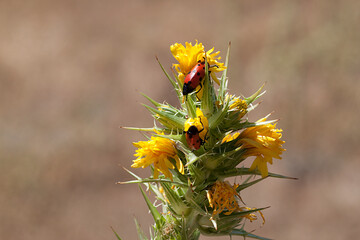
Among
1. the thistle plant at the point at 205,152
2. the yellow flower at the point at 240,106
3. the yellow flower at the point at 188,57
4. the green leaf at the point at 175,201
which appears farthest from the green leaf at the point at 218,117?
the green leaf at the point at 175,201

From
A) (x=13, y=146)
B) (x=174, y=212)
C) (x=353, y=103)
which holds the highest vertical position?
(x=13, y=146)

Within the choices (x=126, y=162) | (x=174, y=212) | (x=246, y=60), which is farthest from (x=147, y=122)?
(x=174, y=212)

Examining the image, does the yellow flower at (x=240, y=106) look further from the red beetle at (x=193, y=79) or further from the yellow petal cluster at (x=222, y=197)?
the yellow petal cluster at (x=222, y=197)

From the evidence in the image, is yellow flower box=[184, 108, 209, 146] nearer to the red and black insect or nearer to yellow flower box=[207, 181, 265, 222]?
the red and black insect

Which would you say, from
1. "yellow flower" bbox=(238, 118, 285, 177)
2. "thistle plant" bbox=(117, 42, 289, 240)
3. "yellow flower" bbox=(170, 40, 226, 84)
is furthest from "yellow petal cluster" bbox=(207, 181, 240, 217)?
"yellow flower" bbox=(170, 40, 226, 84)

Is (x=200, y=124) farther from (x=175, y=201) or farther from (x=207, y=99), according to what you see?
(x=175, y=201)

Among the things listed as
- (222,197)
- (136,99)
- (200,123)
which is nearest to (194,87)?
(200,123)

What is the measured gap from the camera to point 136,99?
16.5 metres

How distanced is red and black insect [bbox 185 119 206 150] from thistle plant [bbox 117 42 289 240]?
36 millimetres

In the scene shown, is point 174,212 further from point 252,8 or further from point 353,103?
point 252,8

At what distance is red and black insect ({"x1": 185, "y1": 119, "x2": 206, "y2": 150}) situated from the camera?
11.0 feet

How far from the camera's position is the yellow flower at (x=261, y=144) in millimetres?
3594

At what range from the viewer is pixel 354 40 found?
54.6 ft

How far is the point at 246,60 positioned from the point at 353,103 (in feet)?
13.2
